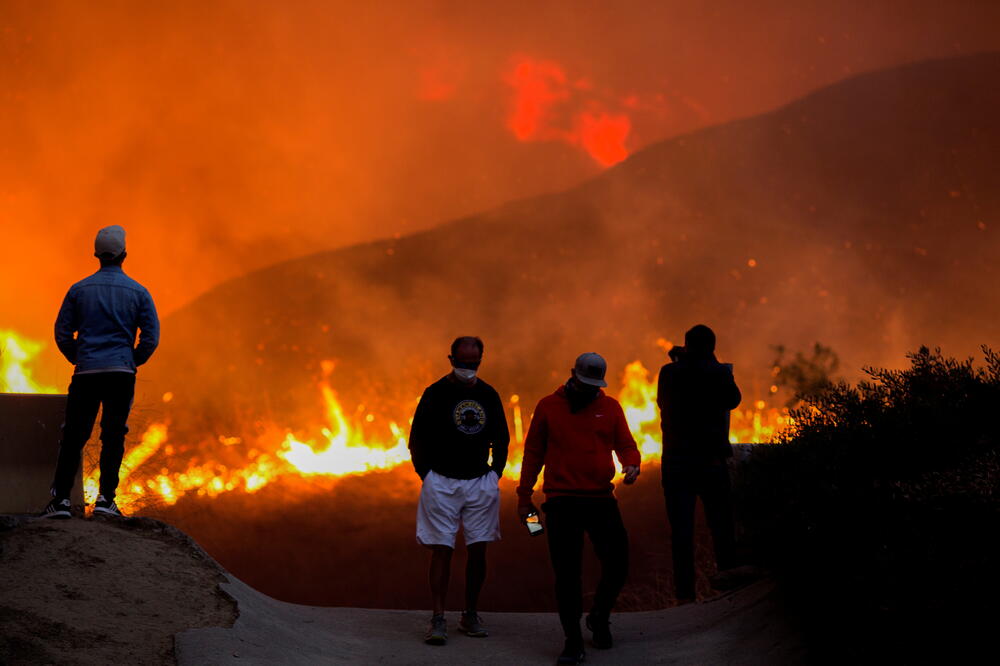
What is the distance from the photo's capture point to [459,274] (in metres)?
50.8

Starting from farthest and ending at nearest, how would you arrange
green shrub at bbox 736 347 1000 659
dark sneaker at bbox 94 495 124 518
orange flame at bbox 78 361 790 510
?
orange flame at bbox 78 361 790 510 → dark sneaker at bbox 94 495 124 518 → green shrub at bbox 736 347 1000 659

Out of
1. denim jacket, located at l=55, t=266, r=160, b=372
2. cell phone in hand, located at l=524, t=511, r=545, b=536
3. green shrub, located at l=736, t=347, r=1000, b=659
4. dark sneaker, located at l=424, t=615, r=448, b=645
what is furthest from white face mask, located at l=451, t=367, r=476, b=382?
green shrub, located at l=736, t=347, r=1000, b=659

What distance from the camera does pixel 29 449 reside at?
838 centimetres

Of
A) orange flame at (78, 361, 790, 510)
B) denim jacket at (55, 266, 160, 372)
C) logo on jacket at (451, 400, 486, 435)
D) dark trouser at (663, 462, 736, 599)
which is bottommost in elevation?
dark trouser at (663, 462, 736, 599)

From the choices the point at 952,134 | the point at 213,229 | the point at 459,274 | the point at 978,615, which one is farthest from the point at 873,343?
the point at 978,615

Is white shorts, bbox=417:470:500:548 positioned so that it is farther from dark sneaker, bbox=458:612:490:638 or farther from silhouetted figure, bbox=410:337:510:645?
dark sneaker, bbox=458:612:490:638

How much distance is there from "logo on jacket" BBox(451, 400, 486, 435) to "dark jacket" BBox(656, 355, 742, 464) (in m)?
1.96

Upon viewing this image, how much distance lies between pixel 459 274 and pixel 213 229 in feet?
38.4

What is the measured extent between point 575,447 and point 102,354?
352 centimetres

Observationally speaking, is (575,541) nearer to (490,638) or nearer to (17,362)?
(490,638)

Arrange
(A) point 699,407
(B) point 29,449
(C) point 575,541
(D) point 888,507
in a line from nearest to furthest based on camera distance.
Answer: (D) point 888,507 → (C) point 575,541 → (B) point 29,449 → (A) point 699,407

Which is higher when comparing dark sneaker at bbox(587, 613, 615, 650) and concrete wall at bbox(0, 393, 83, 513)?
concrete wall at bbox(0, 393, 83, 513)

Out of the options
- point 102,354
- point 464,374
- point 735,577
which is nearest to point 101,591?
point 102,354

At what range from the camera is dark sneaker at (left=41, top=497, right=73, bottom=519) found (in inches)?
302
